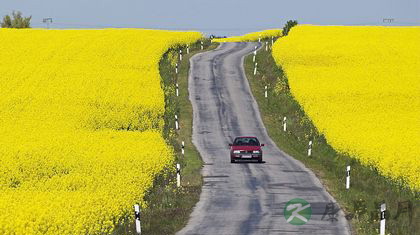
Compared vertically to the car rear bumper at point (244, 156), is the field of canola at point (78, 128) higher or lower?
higher

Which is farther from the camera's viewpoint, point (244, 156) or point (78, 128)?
point (78, 128)

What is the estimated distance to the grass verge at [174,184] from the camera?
807 inches

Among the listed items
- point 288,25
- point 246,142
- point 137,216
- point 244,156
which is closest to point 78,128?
point 246,142

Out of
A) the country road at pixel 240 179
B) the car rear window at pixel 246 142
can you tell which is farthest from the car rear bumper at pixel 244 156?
the car rear window at pixel 246 142

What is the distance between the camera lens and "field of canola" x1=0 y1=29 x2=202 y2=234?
17.6m

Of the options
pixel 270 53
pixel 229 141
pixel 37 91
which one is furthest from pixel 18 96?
pixel 270 53

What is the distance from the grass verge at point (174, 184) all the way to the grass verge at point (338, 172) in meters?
4.85

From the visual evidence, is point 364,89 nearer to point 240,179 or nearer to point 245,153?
point 245,153

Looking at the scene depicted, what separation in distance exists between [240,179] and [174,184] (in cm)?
289

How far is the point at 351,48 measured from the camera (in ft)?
237

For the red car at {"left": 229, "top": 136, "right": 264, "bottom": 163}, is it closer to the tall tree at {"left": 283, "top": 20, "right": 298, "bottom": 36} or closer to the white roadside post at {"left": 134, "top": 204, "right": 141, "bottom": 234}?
the white roadside post at {"left": 134, "top": 204, "right": 141, "bottom": 234}

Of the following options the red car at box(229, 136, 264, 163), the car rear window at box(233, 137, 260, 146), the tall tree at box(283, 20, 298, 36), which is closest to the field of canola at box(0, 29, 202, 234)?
the red car at box(229, 136, 264, 163)

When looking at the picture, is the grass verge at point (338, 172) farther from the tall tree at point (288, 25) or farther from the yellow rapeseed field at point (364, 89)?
the tall tree at point (288, 25)

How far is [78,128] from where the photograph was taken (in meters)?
39.8
